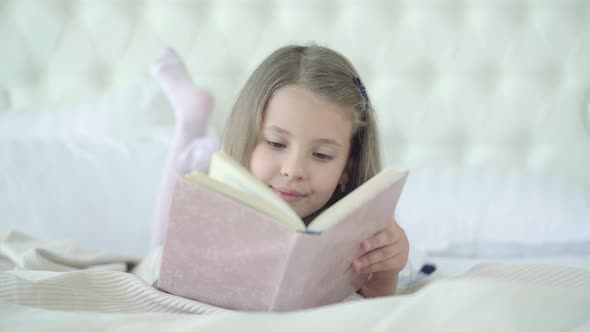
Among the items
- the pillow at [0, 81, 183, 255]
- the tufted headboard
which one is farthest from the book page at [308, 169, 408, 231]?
the tufted headboard

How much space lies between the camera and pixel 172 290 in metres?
0.73

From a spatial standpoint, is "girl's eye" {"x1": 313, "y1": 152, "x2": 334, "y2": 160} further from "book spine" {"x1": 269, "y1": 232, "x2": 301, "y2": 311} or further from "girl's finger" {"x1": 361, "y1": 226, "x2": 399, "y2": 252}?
A: "book spine" {"x1": 269, "y1": 232, "x2": 301, "y2": 311}

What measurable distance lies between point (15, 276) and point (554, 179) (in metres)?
1.44

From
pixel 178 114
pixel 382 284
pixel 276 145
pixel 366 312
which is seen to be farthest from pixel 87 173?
pixel 366 312

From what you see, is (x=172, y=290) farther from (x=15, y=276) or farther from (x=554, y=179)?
(x=554, y=179)

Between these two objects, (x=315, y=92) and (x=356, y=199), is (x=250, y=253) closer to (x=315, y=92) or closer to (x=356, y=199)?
(x=356, y=199)

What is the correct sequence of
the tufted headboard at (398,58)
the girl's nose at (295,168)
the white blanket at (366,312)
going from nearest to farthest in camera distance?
the white blanket at (366,312), the girl's nose at (295,168), the tufted headboard at (398,58)

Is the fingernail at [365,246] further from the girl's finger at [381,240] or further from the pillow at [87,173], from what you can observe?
the pillow at [87,173]

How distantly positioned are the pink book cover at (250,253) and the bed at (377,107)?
0.47m

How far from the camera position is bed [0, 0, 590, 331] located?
137cm

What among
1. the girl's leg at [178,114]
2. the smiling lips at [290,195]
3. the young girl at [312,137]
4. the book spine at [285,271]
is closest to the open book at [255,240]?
the book spine at [285,271]

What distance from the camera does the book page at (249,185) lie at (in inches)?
24.2

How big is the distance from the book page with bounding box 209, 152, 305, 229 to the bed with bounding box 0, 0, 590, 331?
546mm

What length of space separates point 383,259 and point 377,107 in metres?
1.12
